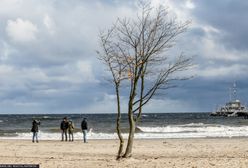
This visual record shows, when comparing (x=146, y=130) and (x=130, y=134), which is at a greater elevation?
(x=146, y=130)

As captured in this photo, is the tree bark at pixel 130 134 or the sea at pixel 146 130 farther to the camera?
the sea at pixel 146 130

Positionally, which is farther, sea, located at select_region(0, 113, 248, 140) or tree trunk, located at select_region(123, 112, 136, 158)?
sea, located at select_region(0, 113, 248, 140)

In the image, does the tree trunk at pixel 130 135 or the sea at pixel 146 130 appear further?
the sea at pixel 146 130

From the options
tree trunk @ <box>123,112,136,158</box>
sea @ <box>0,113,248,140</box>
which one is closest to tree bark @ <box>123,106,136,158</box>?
tree trunk @ <box>123,112,136,158</box>

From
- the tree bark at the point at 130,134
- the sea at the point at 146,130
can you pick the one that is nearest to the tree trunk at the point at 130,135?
the tree bark at the point at 130,134

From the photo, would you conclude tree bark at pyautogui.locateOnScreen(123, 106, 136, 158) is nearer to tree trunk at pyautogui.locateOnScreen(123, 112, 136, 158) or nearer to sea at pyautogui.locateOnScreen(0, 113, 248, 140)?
tree trunk at pyautogui.locateOnScreen(123, 112, 136, 158)

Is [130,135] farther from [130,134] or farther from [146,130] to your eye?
[146,130]

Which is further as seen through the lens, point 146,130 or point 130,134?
point 146,130

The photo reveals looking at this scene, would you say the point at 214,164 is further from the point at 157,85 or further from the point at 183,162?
the point at 157,85

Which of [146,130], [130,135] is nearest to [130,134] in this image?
[130,135]

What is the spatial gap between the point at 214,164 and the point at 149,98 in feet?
12.3

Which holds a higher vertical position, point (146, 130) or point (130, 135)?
point (146, 130)

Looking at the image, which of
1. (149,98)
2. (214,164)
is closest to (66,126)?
(149,98)

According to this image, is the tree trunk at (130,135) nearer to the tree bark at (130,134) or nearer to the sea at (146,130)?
the tree bark at (130,134)
